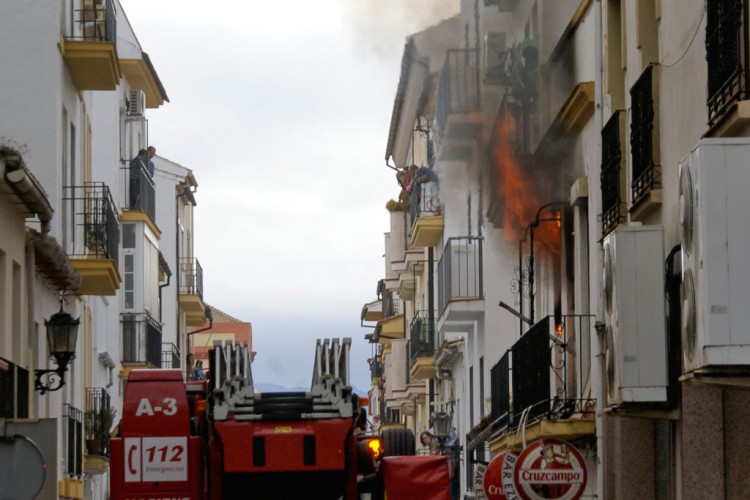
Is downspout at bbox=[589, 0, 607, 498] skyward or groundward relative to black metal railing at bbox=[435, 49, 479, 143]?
groundward

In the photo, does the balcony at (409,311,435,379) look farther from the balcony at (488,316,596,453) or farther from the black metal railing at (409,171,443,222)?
the balcony at (488,316,596,453)

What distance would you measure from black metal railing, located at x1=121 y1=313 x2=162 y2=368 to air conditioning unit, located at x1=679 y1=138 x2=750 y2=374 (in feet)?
103

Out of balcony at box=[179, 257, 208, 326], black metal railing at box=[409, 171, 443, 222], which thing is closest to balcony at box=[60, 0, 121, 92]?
black metal railing at box=[409, 171, 443, 222]

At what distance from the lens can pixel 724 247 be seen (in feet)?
40.8

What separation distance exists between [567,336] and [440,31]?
6954 mm

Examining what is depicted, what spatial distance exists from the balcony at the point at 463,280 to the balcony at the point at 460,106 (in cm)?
438

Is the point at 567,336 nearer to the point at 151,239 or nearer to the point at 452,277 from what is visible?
the point at 452,277

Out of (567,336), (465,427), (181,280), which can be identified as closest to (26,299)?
(567,336)

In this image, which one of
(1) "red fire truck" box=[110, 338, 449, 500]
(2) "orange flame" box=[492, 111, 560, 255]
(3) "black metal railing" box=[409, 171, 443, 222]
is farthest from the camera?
(3) "black metal railing" box=[409, 171, 443, 222]

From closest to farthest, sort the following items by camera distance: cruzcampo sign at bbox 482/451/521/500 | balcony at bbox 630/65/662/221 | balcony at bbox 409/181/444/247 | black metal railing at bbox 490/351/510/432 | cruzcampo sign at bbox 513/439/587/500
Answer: balcony at bbox 630/65/662/221 → cruzcampo sign at bbox 513/439/587/500 → cruzcampo sign at bbox 482/451/521/500 → black metal railing at bbox 490/351/510/432 → balcony at bbox 409/181/444/247

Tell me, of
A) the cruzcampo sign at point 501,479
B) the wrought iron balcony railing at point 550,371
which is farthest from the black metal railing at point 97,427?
the cruzcampo sign at point 501,479

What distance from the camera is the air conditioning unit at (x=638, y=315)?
16.9 m

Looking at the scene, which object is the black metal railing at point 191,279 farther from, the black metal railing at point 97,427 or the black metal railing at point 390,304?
the black metal railing at point 97,427

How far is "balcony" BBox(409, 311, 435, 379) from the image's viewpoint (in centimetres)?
4412
